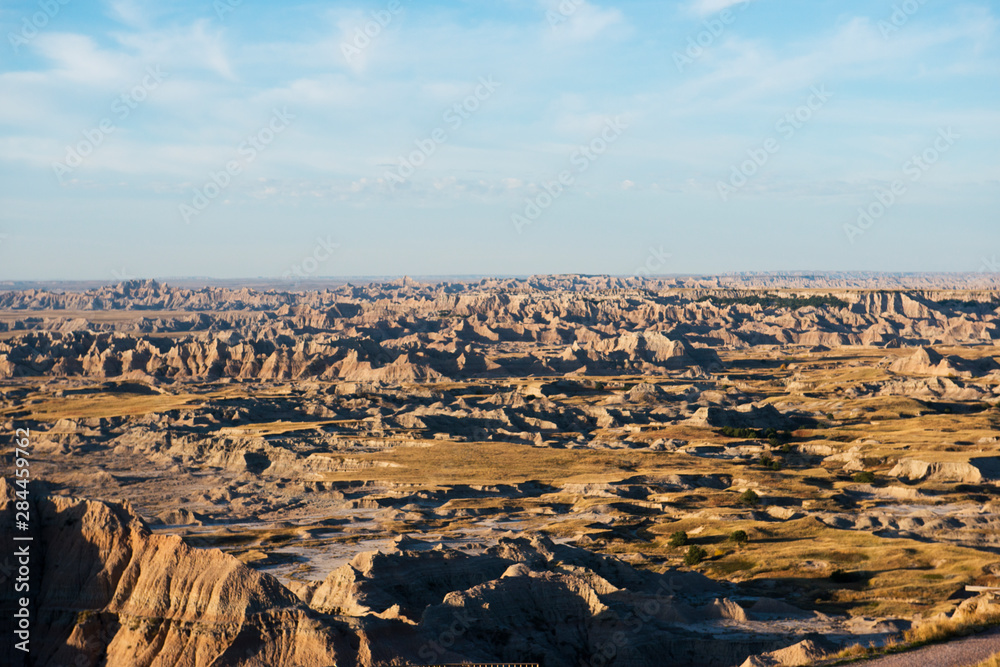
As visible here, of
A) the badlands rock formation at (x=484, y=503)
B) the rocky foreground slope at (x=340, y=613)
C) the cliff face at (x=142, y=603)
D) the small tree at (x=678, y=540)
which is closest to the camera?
the cliff face at (x=142, y=603)

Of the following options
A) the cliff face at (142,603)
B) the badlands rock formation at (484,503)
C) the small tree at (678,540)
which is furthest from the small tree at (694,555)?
the cliff face at (142,603)

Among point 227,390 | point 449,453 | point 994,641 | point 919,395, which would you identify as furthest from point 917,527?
point 227,390

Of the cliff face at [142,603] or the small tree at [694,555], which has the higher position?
the cliff face at [142,603]

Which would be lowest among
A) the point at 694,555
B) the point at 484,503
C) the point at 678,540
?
the point at 484,503

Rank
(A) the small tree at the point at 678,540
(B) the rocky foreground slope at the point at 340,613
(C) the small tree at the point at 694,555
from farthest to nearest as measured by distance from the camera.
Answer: (A) the small tree at the point at 678,540 → (C) the small tree at the point at 694,555 → (B) the rocky foreground slope at the point at 340,613

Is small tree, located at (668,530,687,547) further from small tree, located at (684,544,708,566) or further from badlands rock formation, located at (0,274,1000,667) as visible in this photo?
small tree, located at (684,544,708,566)

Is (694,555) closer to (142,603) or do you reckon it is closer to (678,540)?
(678,540)

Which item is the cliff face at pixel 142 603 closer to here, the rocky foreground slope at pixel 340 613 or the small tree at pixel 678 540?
the rocky foreground slope at pixel 340 613

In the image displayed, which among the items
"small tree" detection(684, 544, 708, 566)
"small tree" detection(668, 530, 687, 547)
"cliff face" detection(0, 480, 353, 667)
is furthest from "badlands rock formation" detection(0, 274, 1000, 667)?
"small tree" detection(684, 544, 708, 566)

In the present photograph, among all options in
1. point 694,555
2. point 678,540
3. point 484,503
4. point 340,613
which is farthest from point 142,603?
point 484,503

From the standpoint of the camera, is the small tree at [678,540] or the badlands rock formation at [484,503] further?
the small tree at [678,540]
